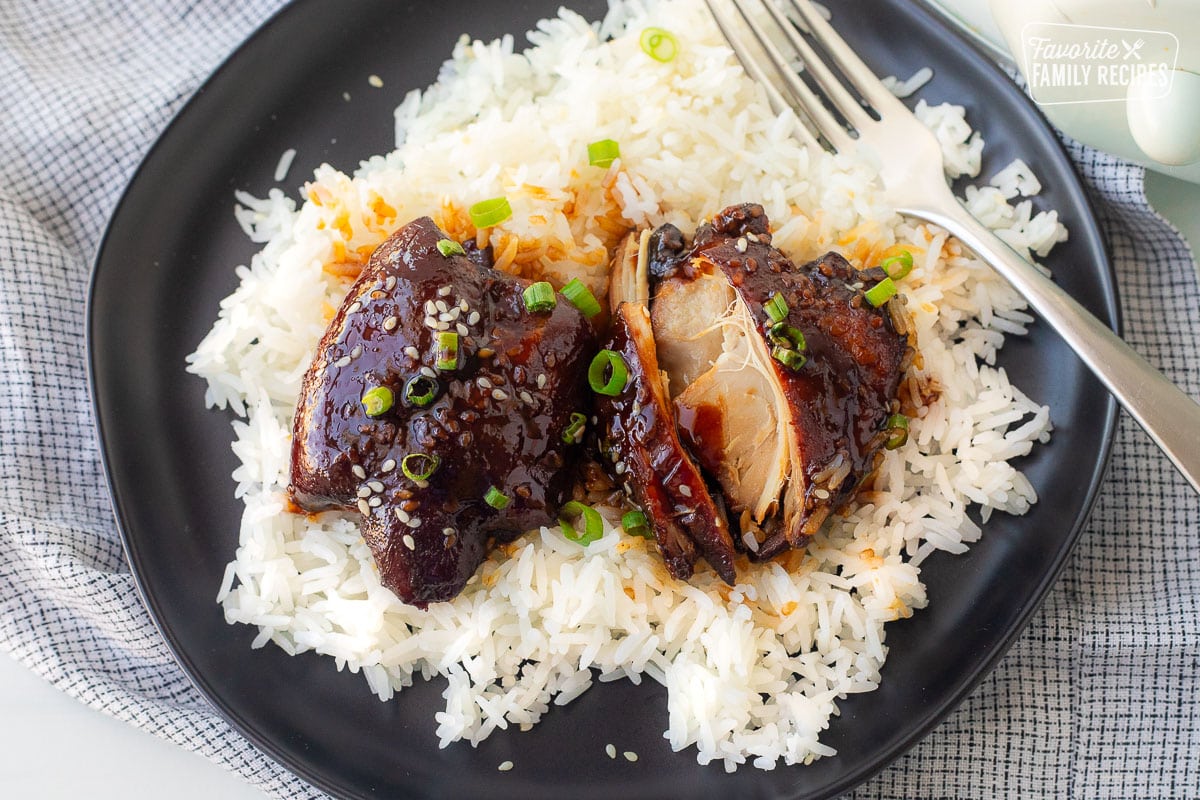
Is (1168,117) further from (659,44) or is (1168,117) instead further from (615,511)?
(615,511)

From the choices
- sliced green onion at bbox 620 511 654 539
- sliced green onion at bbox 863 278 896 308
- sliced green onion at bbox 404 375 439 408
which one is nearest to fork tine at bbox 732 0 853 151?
sliced green onion at bbox 863 278 896 308

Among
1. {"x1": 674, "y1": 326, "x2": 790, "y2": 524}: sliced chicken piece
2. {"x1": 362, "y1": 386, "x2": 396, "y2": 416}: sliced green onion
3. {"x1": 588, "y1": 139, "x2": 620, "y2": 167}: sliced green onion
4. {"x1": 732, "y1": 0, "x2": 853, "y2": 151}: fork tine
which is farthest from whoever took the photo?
{"x1": 732, "y1": 0, "x2": 853, "y2": 151}: fork tine

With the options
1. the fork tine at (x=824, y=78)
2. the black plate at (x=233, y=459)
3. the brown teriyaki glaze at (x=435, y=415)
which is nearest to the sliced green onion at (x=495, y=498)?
the brown teriyaki glaze at (x=435, y=415)

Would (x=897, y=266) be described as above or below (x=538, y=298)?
below

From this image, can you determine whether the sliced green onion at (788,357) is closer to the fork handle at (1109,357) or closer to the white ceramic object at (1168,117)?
the fork handle at (1109,357)

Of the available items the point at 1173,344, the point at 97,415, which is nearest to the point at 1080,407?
the point at 1173,344

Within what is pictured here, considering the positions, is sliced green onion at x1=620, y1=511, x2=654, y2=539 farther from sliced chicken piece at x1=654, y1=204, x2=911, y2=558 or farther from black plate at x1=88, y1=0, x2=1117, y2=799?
black plate at x1=88, y1=0, x2=1117, y2=799

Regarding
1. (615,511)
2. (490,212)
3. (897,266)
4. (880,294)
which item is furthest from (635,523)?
(897,266)
